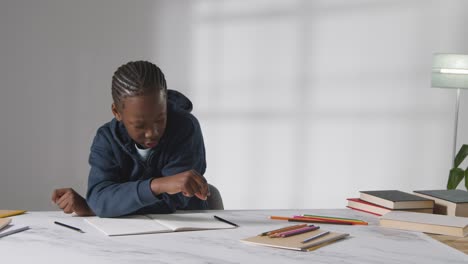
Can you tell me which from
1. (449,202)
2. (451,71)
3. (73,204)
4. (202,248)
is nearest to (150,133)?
(73,204)

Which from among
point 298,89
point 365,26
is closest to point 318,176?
point 298,89

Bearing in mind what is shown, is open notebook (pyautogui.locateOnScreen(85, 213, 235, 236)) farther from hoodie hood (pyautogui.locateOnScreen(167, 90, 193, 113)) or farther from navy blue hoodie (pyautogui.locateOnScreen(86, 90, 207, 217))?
hoodie hood (pyautogui.locateOnScreen(167, 90, 193, 113))

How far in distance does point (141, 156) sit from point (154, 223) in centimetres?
27

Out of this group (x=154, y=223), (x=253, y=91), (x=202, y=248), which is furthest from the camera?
(x=253, y=91)

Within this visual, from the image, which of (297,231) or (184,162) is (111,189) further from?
(297,231)

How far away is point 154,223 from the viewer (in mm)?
1522

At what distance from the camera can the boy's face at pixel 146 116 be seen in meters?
1.59

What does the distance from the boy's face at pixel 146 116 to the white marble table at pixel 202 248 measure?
0.85 feet

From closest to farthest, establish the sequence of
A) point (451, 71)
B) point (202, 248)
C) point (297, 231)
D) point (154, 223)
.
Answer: point (202, 248)
point (297, 231)
point (154, 223)
point (451, 71)

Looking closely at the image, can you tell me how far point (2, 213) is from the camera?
1.64m

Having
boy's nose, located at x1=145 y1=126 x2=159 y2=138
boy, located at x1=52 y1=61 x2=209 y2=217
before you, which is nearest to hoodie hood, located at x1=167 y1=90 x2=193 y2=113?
boy, located at x1=52 y1=61 x2=209 y2=217

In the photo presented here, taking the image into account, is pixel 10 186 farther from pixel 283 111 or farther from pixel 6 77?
pixel 283 111

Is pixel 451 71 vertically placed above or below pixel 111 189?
above

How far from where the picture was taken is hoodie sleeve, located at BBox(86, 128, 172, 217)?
1.59 metres
